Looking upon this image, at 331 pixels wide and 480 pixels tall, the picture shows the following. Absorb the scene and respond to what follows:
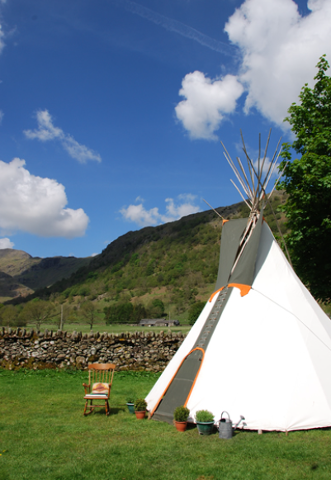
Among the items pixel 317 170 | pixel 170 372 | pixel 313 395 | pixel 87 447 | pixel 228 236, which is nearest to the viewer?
pixel 87 447

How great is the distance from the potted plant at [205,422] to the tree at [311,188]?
285 inches

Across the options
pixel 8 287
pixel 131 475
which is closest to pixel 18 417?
pixel 131 475

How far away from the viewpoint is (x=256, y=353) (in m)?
6.36

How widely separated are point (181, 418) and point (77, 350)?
360 inches

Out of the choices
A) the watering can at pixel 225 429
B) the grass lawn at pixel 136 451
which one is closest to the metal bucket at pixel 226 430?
the watering can at pixel 225 429

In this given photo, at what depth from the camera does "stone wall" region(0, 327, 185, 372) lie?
13742mm

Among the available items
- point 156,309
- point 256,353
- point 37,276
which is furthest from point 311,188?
point 37,276

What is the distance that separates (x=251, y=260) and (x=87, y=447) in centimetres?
493

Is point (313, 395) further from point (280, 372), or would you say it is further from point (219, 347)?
point (219, 347)

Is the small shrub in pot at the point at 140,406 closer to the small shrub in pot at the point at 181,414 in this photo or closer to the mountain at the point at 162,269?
the small shrub in pot at the point at 181,414

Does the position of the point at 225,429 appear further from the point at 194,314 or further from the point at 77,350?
the point at 194,314

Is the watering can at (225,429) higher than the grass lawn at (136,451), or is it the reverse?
the watering can at (225,429)

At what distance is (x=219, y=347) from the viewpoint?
6.72m

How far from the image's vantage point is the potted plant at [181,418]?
5.85 m
